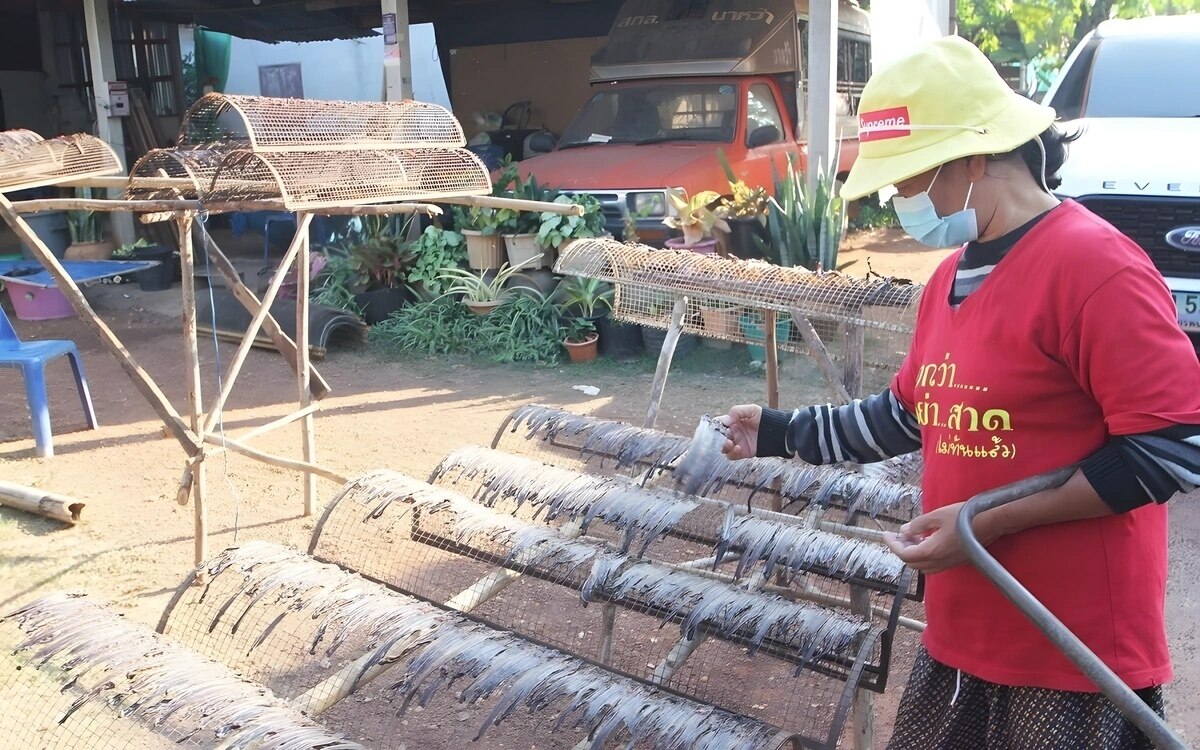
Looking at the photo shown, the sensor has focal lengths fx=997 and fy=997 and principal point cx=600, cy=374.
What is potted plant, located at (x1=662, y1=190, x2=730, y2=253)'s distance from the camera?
735 centimetres

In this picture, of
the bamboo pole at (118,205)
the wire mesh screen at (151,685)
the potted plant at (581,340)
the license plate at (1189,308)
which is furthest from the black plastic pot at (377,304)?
the license plate at (1189,308)

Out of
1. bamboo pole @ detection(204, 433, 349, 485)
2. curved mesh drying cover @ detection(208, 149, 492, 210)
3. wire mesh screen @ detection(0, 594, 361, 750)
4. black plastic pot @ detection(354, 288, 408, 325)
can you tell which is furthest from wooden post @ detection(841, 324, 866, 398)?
black plastic pot @ detection(354, 288, 408, 325)

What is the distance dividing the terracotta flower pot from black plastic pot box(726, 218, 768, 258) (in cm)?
130

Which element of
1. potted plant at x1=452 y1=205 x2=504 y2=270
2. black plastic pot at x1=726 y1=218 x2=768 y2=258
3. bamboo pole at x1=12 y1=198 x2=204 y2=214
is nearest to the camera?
bamboo pole at x1=12 y1=198 x2=204 y2=214

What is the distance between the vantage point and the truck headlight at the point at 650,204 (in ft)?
25.9

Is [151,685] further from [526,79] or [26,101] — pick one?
[26,101]

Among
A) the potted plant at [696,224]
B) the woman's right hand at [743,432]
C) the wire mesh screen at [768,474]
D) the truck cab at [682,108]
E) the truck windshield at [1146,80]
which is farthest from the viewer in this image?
the truck cab at [682,108]

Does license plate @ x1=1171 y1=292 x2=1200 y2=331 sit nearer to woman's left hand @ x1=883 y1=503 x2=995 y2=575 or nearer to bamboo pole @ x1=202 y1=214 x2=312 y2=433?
woman's left hand @ x1=883 y1=503 x2=995 y2=575

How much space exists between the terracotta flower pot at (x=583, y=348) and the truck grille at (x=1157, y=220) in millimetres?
3731

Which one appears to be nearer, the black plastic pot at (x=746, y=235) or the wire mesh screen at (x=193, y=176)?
the wire mesh screen at (x=193, y=176)

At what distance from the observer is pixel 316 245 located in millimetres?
10703

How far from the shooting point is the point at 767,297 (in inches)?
169

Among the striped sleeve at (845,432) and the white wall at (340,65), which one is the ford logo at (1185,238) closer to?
the striped sleeve at (845,432)

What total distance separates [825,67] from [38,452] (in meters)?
6.33
